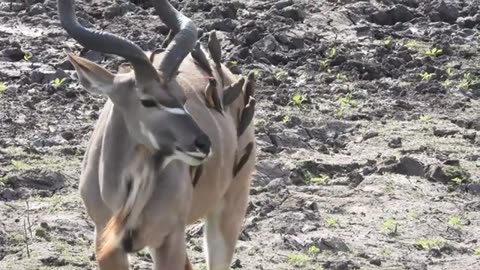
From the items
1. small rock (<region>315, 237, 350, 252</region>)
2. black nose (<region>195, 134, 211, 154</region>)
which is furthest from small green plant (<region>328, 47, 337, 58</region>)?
black nose (<region>195, 134, 211, 154</region>)

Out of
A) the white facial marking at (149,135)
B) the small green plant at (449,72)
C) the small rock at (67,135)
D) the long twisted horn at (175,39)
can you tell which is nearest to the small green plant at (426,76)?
the small green plant at (449,72)

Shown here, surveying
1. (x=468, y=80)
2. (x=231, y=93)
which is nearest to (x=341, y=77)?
(x=468, y=80)

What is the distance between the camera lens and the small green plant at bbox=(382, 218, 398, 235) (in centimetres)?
886

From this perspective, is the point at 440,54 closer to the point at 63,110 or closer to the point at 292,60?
the point at 292,60

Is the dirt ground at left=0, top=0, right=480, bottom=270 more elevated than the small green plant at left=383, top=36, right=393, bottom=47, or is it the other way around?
the dirt ground at left=0, top=0, right=480, bottom=270

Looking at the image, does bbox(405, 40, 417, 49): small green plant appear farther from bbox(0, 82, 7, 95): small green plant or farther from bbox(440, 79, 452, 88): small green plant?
bbox(0, 82, 7, 95): small green plant

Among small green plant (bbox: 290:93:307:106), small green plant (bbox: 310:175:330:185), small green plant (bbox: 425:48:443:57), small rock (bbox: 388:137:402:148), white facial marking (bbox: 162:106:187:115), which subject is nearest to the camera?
white facial marking (bbox: 162:106:187:115)

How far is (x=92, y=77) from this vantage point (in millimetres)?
6121

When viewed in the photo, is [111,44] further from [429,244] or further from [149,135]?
[429,244]

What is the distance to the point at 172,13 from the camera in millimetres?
6664

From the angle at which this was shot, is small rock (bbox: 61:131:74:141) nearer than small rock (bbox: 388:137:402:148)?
Yes

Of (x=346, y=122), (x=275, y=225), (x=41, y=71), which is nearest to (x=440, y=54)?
(x=346, y=122)

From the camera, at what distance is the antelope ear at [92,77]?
6.10 m

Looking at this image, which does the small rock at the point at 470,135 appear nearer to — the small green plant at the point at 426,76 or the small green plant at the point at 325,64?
the small green plant at the point at 426,76
